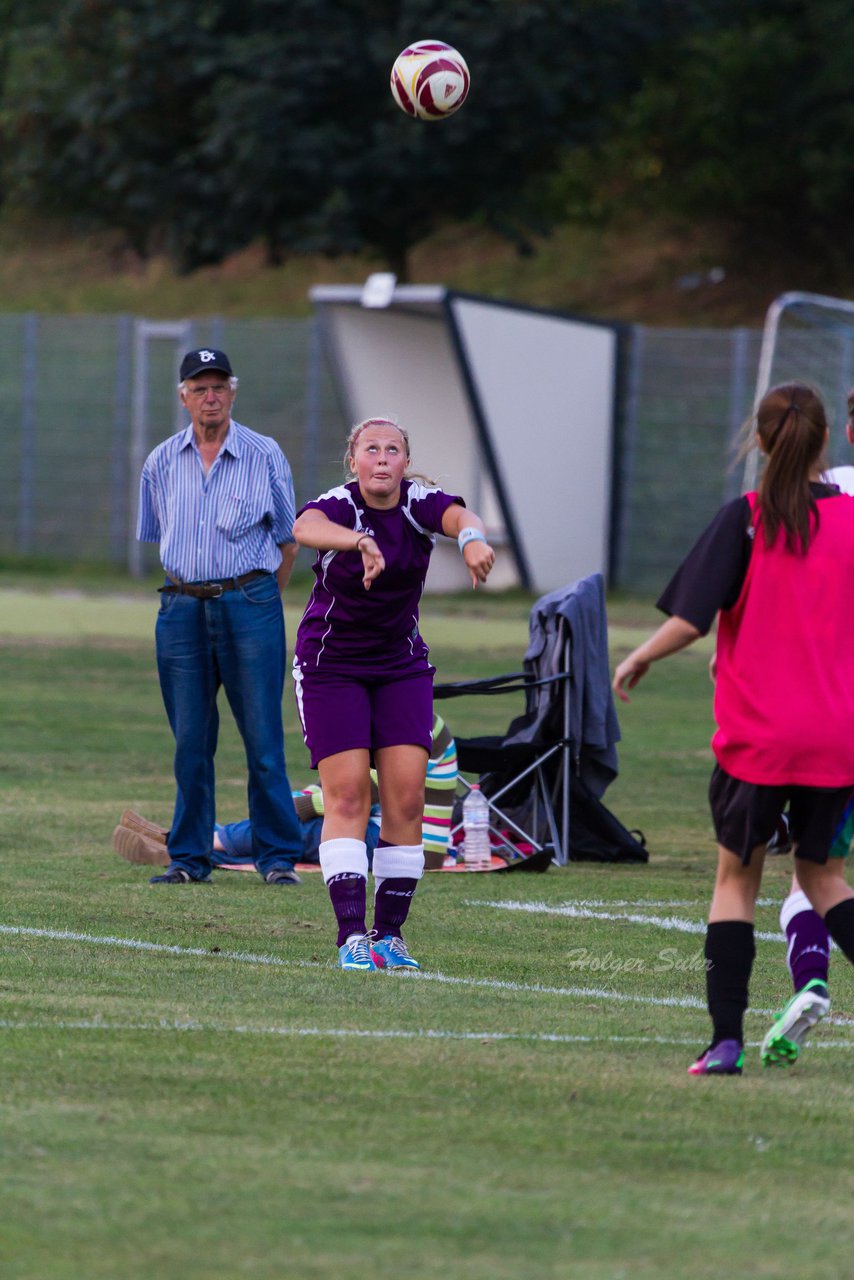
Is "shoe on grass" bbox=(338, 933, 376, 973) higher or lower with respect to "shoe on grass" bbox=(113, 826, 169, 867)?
higher

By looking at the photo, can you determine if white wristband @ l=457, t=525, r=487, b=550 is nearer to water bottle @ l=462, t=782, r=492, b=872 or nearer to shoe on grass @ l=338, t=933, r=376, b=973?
shoe on grass @ l=338, t=933, r=376, b=973

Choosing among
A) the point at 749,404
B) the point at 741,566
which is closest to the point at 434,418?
the point at 749,404

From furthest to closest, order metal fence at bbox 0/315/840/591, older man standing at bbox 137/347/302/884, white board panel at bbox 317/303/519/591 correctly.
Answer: metal fence at bbox 0/315/840/591
white board panel at bbox 317/303/519/591
older man standing at bbox 137/347/302/884

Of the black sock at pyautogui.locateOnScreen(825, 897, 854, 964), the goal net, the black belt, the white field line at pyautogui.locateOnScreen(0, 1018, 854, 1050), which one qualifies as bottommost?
the white field line at pyautogui.locateOnScreen(0, 1018, 854, 1050)

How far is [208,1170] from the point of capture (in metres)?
4.38

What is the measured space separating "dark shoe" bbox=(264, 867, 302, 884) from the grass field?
110 mm

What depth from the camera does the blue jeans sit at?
8.88m

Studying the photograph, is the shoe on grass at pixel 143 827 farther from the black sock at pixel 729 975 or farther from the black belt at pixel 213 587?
the black sock at pixel 729 975

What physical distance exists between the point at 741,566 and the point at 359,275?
122 feet

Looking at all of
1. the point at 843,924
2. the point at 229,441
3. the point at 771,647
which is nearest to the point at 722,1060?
the point at 843,924

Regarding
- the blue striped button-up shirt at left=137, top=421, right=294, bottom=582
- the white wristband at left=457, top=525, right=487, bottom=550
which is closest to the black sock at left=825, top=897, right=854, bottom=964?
the white wristband at left=457, top=525, right=487, bottom=550

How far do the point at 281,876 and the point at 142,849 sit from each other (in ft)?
2.07

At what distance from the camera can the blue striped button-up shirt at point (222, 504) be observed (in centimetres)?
887

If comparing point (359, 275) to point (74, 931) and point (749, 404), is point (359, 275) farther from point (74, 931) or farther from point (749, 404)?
point (74, 931)
